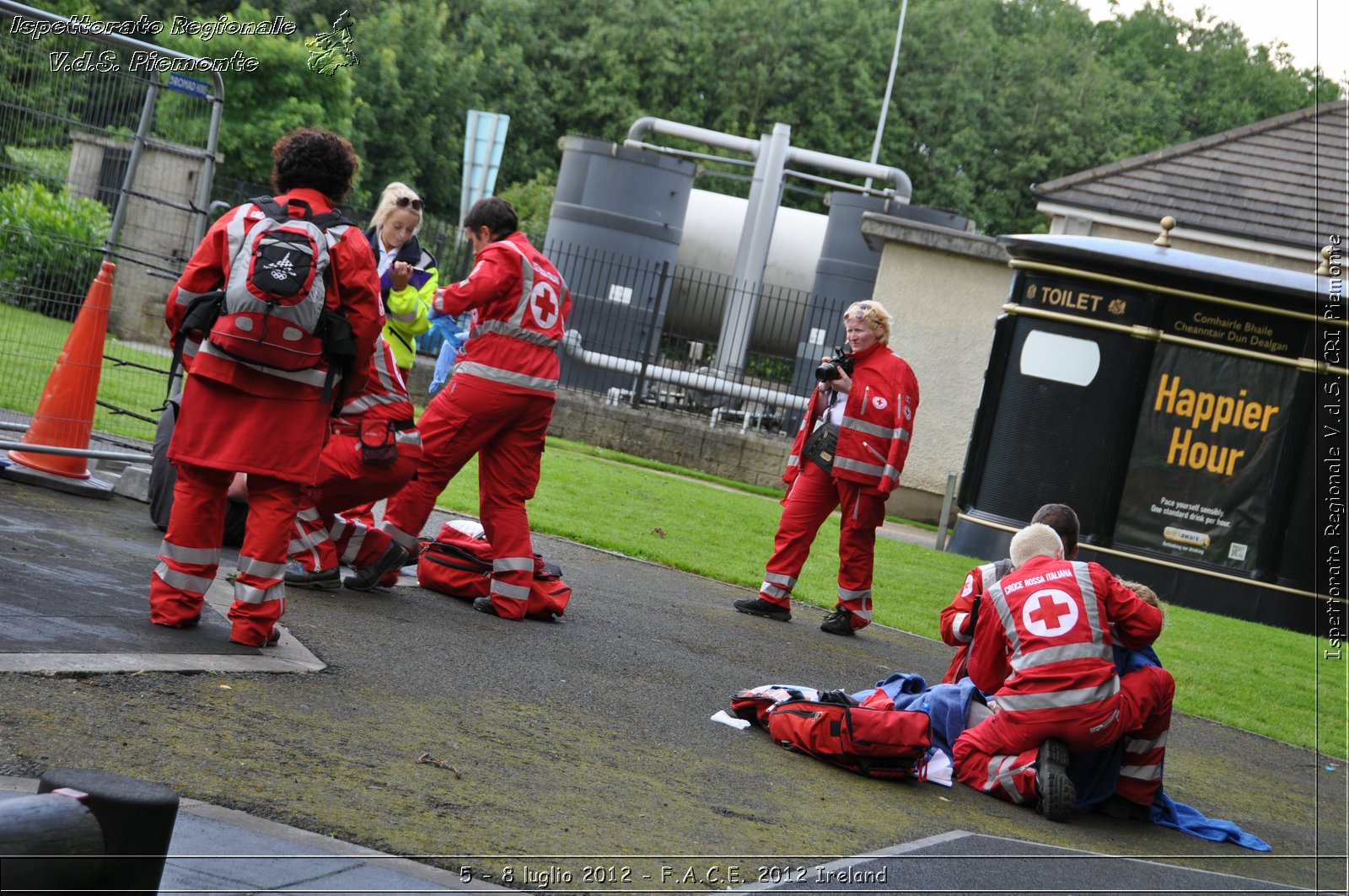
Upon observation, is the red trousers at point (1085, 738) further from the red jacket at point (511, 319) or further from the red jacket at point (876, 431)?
the red jacket at point (876, 431)

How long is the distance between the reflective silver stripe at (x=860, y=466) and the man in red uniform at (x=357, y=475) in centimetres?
294

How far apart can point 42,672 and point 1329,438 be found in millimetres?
11446

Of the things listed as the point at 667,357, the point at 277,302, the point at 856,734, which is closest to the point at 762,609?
the point at 856,734

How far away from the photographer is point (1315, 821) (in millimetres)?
6883

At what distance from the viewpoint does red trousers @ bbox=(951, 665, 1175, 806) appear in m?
5.79

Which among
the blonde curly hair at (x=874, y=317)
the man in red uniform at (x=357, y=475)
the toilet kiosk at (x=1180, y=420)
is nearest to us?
the man in red uniform at (x=357, y=475)

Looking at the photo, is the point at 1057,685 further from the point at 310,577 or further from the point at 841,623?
the point at 310,577

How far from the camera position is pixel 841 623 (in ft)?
30.0

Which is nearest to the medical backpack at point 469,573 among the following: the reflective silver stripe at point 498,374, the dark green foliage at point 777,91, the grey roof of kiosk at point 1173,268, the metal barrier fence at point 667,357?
the reflective silver stripe at point 498,374

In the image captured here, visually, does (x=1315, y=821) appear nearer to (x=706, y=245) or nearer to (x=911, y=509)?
(x=911, y=509)

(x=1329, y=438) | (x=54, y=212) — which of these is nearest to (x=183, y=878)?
(x=54, y=212)

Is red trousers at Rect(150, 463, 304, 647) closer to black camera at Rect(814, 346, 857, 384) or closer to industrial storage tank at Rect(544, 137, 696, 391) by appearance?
black camera at Rect(814, 346, 857, 384)

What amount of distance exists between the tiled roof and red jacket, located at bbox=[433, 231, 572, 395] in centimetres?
1327

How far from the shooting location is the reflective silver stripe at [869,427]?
8.95 m
